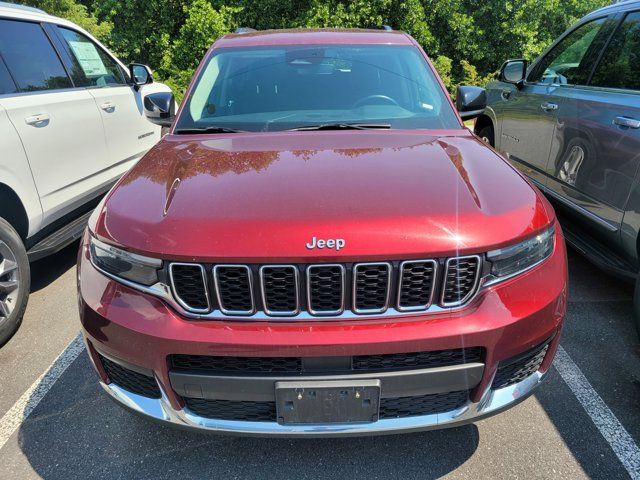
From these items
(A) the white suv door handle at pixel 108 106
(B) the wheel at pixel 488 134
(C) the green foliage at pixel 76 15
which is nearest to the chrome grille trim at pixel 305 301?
(A) the white suv door handle at pixel 108 106

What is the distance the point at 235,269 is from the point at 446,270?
73 cm

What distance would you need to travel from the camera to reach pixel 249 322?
1.75 meters

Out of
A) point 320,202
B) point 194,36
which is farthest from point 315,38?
point 194,36

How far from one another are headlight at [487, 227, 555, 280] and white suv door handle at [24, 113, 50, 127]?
308cm

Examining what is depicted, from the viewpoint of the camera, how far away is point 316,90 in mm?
2984

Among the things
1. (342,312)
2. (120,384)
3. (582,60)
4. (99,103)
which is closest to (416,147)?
(342,312)

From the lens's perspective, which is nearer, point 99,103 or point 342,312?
point 342,312

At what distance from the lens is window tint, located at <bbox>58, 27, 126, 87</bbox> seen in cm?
430

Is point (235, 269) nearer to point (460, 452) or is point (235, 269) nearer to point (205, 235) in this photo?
point (205, 235)

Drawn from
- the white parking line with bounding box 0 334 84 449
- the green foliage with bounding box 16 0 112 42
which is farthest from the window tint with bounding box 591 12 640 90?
the green foliage with bounding box 16 0 112 42

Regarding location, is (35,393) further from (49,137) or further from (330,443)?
(49,137)

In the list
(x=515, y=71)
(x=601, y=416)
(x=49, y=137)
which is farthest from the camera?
(x=515, y=71)

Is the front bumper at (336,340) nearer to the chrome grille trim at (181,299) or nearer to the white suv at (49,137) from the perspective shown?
the chrome grille trim at (181,299)

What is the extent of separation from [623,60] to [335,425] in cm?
323
